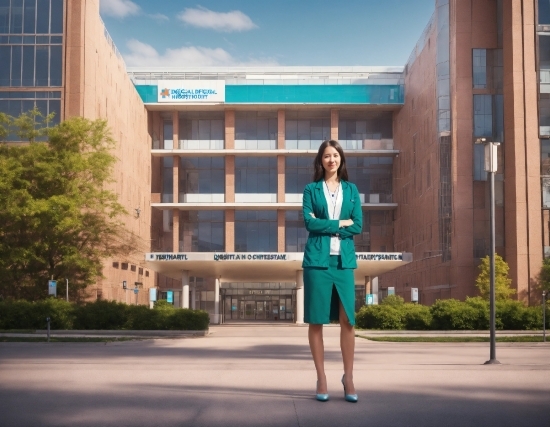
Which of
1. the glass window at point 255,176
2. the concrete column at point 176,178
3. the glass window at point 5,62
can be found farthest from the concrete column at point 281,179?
the glass window at point 5,62

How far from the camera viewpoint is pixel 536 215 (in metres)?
53.1

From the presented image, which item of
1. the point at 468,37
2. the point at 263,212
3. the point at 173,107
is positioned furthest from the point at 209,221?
the point at 468,37

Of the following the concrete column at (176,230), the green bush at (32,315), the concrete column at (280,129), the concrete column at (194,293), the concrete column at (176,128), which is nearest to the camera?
the green bush at (32,315)

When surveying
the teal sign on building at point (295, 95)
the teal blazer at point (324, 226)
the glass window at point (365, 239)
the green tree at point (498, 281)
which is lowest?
the green tree at point (498, 281)

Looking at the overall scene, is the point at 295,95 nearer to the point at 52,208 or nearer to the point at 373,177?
the point at 373,177

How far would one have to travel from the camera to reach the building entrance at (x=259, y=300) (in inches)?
3007

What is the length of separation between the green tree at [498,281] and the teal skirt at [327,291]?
1835 inches

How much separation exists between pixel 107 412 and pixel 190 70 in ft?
249

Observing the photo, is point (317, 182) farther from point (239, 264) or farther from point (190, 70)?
point (190, 70)

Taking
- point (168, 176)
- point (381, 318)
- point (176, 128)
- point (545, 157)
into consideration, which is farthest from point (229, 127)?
point (381, 318)

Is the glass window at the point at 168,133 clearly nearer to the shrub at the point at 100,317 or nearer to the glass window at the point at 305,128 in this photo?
the glass window at the point at 305,128

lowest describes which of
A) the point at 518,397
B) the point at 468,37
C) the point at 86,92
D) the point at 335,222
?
the point at 518,397

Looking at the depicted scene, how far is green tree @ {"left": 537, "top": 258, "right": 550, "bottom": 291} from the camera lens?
50.8 metres

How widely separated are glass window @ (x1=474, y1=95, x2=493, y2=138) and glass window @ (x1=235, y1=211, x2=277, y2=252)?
20876 millimetres
